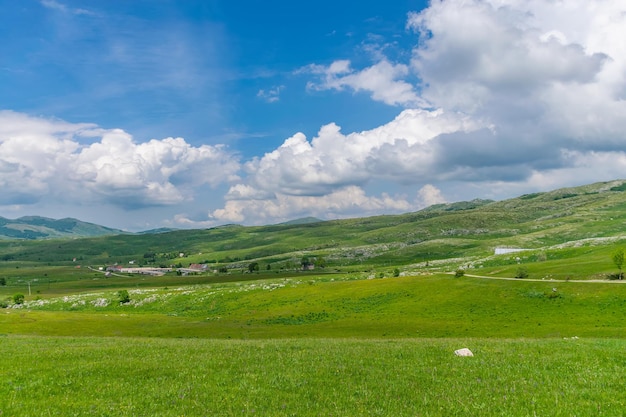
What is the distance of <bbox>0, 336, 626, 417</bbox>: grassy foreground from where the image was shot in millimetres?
14219

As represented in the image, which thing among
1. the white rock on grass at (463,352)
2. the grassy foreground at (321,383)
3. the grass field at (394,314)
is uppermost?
the grassy foreground at (321,383)

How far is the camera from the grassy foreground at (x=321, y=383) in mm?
14219

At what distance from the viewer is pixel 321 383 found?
701 inches

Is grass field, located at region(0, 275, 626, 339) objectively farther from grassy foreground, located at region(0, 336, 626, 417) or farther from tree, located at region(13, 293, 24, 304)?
tree, located at region(13, 293, 24, 304)

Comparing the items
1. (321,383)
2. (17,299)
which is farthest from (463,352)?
(17,299)

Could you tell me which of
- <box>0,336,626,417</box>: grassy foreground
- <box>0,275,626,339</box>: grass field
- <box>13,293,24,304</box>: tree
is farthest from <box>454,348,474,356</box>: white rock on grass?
<box>13,293,24,304</box>: tree

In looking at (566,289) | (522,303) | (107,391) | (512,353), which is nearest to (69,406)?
(107,391)

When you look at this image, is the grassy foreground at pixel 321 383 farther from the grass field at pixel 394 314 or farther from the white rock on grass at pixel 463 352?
the grass field at pixel 394 314

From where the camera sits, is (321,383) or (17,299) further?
(17,299)

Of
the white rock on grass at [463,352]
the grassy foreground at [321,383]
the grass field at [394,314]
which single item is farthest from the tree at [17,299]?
the white rock on grass at [463,352]

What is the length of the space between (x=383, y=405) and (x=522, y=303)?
74.8 metres

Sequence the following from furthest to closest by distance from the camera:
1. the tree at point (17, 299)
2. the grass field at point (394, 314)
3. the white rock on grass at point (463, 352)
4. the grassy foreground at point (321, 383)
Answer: the tree at point (17, 299) < the grass field at point (394, 314) < the white rock on grass at point (463, 352) < the grassy foreground at point (321, 383)

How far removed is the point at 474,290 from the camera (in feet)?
295

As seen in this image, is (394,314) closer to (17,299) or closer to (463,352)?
(463,352)
